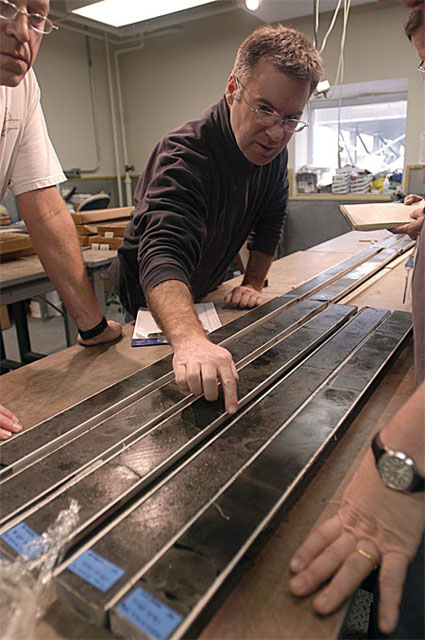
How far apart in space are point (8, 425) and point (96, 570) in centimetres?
40

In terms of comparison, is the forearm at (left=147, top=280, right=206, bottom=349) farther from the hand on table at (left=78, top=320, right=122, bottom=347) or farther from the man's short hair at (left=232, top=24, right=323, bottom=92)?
the man's short hair at (left=232, top=24, right=323, bottom=92)

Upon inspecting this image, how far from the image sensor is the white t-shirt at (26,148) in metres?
1.14

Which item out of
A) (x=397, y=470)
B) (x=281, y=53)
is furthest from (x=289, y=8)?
(x=397, y=470)

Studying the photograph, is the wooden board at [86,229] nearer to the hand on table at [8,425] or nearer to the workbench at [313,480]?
the workbench at [313,480]

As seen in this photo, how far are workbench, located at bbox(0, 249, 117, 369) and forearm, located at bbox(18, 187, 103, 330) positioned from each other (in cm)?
116

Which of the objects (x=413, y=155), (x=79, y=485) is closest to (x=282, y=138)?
(x=79, y=485)

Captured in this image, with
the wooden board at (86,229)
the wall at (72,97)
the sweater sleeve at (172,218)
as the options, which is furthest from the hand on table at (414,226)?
the wall at (72,97)

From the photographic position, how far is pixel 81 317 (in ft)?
4.05

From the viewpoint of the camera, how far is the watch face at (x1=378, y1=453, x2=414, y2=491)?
52 cm

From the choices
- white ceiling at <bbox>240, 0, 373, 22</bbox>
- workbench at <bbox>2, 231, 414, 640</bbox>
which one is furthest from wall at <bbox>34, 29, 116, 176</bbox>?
workbench at <bbox>2, 231, 414, 640</bbox>

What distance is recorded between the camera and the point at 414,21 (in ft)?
2.46

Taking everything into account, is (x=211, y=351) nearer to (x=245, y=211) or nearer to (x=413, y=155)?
(x=245, y=211)

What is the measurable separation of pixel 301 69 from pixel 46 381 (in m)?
1.02

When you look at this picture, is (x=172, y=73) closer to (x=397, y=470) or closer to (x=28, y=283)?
(x=28, y=283)
